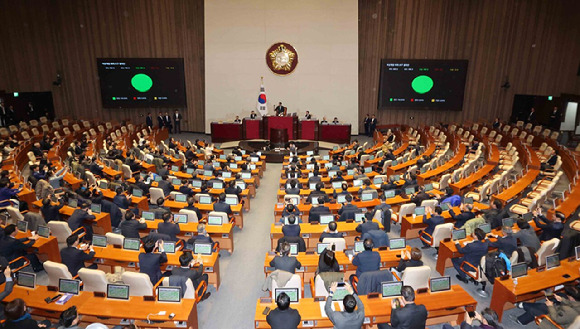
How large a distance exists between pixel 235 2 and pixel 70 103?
45.4ft

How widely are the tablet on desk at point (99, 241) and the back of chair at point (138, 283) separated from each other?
218 cm

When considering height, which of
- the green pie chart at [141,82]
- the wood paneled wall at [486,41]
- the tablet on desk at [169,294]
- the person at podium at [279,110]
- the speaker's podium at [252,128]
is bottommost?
the tablet on desk at [169,294]

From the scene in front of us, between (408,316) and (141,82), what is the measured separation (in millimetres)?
23620

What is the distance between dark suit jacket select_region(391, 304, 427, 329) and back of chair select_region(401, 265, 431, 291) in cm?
100

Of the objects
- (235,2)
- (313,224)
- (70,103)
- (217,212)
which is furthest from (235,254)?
(70,103)

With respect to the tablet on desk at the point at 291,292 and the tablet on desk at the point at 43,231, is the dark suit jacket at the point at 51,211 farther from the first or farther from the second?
the tablet on desk at the point at 291,292

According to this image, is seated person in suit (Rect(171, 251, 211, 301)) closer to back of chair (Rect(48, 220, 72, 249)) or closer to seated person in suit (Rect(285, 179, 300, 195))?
back of chair (Rect(48, 220, 72, 249))

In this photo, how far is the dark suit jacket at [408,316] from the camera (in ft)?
16.6

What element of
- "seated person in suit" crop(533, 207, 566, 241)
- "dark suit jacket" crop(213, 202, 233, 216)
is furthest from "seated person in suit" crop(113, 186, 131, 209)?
"seated person in suit" crop(533, 207, 566, 241)

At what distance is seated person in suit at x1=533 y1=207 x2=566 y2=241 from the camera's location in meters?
7.94

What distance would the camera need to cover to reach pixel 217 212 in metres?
9.14

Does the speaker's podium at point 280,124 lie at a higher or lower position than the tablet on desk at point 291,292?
higher

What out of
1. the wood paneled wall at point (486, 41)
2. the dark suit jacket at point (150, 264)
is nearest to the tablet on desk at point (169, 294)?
the dark suit jacket at point (150, 264)

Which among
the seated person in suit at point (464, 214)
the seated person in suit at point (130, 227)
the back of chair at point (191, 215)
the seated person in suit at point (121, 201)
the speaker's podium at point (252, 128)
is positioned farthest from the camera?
the speaker's podium at point (252, 128)
